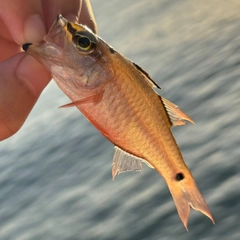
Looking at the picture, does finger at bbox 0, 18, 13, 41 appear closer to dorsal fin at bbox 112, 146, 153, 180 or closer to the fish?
the fish

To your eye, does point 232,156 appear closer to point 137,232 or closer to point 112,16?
point 137,232

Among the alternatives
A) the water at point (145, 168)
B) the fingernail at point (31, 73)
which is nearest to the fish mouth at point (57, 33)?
the fingernail at point (31, 73)

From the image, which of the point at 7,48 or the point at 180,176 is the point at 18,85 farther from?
the point at 180,176

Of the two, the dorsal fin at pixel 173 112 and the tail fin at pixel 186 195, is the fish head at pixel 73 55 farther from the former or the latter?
the tail fin at pixel 186 195

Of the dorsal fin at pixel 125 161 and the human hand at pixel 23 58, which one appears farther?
the human hand at pixel 23 58

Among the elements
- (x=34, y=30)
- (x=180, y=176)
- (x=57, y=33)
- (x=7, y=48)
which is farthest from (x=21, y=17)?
(x=180, y=176)

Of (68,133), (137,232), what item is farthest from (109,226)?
(68,133)
